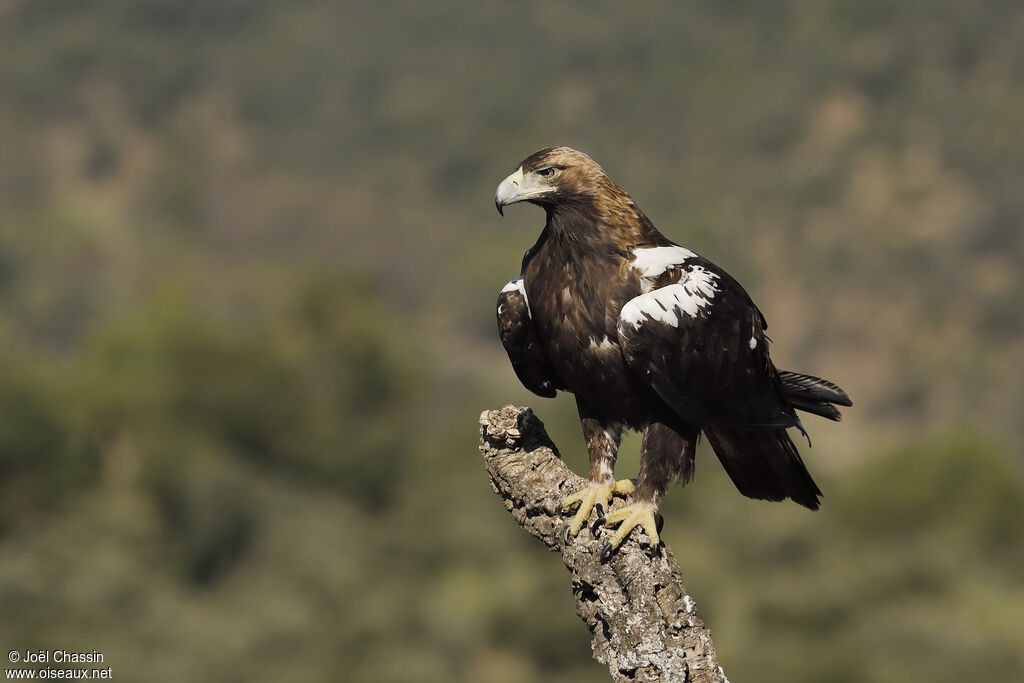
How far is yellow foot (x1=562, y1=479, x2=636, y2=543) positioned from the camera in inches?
194

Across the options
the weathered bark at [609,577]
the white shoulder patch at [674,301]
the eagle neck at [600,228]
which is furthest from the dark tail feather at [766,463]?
the eagle neck at [600,228]

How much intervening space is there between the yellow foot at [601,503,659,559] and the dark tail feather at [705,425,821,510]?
2.10 ft

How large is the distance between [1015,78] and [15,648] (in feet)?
167

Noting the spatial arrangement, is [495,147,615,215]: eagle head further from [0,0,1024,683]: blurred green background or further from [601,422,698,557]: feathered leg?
[0,0,1024,683]: blurred green background

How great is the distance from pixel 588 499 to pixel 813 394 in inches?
46.7

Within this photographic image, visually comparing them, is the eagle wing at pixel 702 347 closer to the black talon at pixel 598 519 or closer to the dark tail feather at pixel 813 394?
the dark tail feather at pixel 813 394

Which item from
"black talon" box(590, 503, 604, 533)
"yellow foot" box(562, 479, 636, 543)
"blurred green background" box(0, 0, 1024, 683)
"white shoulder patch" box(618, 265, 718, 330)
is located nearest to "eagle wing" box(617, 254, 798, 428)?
"white shoulder patch" box(618, 265, 718, 330)

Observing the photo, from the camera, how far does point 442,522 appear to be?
2905 cm

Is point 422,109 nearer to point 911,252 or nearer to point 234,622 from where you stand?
point 911,252

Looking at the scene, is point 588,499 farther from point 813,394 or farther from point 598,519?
point 813,394

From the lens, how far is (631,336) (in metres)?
5.12

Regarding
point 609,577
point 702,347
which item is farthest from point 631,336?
point 609,577

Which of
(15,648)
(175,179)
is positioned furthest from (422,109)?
(15,648)

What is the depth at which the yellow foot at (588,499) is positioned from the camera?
494cm
